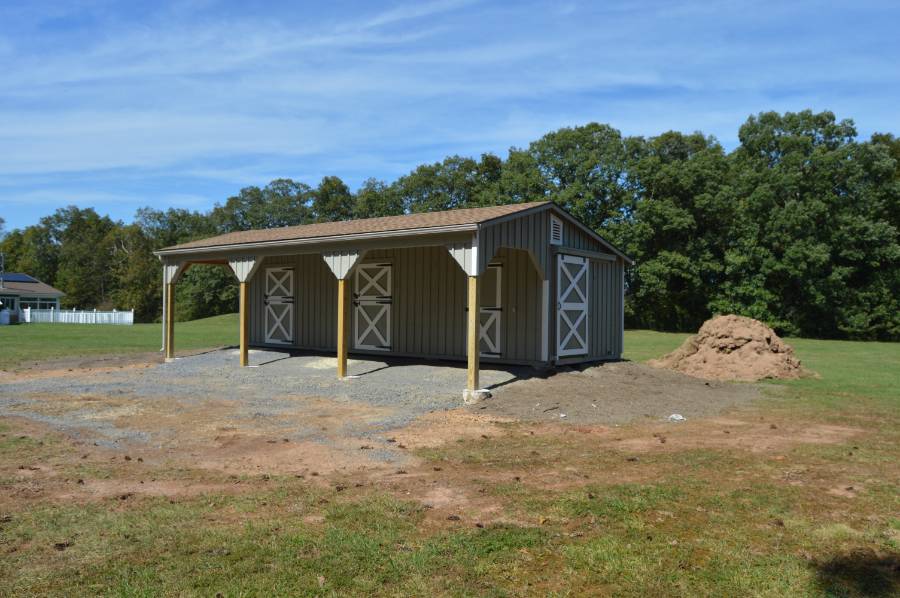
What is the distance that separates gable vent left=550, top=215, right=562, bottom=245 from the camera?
42.1 feet

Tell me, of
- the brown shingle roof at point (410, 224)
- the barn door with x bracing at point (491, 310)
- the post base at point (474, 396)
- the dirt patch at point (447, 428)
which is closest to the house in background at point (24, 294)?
the brown shingle roof at point (410, 224)

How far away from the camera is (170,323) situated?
16.3m

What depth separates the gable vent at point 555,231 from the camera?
42.1 ft

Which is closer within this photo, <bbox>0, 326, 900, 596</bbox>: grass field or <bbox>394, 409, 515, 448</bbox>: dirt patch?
<bbox>0, 326, 900, 596</bbox>: grass field

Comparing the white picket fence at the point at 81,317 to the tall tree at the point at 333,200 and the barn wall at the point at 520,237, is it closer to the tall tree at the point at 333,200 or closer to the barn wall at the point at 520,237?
the tall tree at the point at 333,200

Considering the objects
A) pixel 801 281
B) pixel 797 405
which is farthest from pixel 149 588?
pixel 801 281

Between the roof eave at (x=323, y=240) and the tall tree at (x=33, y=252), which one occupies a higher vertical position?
the tall tree at (x=33, y=252)

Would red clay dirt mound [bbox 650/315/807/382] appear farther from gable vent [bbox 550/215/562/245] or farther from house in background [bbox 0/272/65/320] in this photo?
house in background [bbox 0/272/65/320]

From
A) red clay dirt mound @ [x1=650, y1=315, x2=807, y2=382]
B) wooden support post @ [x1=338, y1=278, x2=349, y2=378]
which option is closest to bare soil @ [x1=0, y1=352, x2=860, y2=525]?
wooden support post @ [x1=338, y1=278, x2=349, y2=378]

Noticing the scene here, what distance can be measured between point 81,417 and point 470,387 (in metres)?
5.41

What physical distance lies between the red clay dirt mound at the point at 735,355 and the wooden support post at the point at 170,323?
37.9 ft

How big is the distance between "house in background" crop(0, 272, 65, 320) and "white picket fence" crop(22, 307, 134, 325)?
4603 millimetres

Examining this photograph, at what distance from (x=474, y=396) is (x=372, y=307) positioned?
20.2ft

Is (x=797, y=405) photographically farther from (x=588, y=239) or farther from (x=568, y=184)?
(x=568, y=184)
